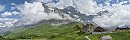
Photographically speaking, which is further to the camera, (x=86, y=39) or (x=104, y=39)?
(x=86, y=39)

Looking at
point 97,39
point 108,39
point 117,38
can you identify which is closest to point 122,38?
point 117,38

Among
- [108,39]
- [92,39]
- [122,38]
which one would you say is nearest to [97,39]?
[92,39]

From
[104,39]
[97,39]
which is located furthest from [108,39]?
[97,39]

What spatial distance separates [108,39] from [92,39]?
471ft

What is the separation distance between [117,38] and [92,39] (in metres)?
16.3

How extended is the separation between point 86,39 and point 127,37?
26586 millimetres

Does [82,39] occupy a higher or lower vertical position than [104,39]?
lower

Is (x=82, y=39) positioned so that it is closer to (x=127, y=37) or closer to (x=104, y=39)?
(x=127, y=37)

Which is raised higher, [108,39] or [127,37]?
[108,39]

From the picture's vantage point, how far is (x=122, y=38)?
197875 millimetres

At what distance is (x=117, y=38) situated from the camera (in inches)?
7835

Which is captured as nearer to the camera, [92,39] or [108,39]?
[108,39]

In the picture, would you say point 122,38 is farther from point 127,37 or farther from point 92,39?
Answer: point 92,39

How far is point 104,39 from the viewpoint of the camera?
55.8 metres
